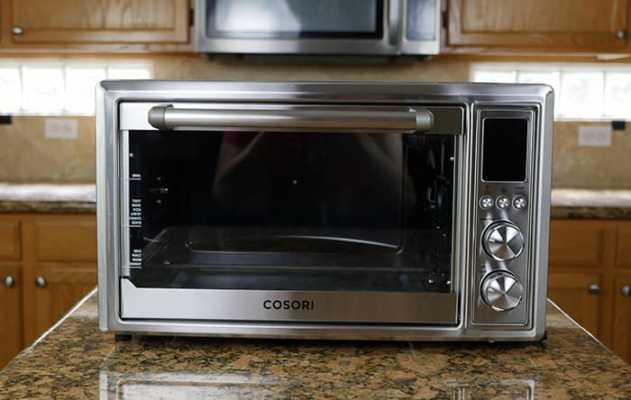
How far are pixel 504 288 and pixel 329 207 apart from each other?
0.23 metres

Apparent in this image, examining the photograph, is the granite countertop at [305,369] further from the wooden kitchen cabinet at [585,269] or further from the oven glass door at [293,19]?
the oven glass door at [293,19]

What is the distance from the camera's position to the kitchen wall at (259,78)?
249 centimetres

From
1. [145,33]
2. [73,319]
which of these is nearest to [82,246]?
[145,33]

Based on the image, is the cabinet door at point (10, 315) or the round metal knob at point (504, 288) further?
the cabinet door at point (10, 315)

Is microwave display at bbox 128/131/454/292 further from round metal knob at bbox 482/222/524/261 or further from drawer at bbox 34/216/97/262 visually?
drawer at bbox 34/216/97/262

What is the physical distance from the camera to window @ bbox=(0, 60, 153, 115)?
257 centimetres

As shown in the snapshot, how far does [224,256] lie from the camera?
90 cm

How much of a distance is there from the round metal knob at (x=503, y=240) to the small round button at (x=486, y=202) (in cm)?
2

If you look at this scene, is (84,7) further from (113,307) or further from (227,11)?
(113,307)

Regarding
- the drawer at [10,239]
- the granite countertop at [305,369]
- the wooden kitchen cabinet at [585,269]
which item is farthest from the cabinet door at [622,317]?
the drawer at [10,239]

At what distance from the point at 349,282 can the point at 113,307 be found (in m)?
0.28

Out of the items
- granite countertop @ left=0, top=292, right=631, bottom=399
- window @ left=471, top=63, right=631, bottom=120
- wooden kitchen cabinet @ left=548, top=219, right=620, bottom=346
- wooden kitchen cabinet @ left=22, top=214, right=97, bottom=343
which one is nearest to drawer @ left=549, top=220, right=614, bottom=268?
wooden kitchen cabinet @ left=548, top=219, right=620, bottom=346

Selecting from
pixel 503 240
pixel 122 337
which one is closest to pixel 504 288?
pixel 503 240

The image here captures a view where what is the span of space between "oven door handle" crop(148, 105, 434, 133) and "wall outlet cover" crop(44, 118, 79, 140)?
1.90 m
